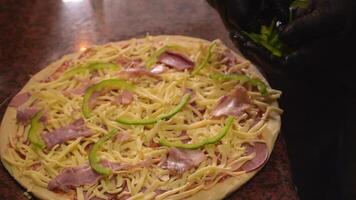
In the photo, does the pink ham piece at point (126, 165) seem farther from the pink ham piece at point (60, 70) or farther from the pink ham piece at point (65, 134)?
the pink ham piece at point (60, 70)

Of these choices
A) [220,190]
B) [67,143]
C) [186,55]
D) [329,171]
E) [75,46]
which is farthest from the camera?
[75,46]

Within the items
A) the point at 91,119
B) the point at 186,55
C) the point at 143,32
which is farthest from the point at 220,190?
the point at 143,32

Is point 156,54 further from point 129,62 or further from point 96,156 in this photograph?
point 96,156

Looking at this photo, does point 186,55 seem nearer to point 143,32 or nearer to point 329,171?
point 143,32

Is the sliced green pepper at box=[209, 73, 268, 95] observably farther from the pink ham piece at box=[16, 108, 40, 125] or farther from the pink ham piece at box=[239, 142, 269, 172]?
the pink ham piece at box=[16, 108, 40, 125]

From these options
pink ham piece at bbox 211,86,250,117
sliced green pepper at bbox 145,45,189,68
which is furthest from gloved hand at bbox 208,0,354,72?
sliced green pepper at bbox 145,45,189,68

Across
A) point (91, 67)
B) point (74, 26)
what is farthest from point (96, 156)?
point (74, 26)
